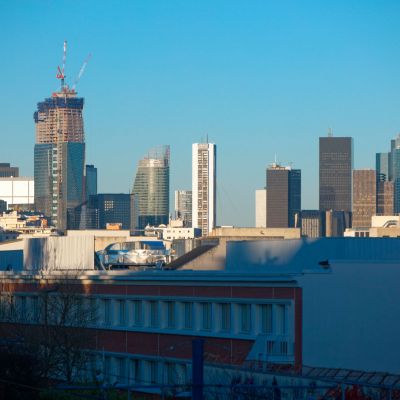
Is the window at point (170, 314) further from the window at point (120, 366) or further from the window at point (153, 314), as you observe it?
the window at point (120, 366)

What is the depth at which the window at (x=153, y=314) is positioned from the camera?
200 feet

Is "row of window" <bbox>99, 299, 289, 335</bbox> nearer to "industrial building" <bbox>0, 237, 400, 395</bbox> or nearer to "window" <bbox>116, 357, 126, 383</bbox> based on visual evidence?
"industrial building" <bbox>0, 237, 400, 395</bbox>

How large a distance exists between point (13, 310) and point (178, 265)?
12286mm

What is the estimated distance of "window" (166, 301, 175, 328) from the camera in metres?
60.0

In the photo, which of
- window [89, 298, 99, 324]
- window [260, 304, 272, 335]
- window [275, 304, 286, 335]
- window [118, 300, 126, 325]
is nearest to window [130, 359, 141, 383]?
window [118, 300, 126, 325]

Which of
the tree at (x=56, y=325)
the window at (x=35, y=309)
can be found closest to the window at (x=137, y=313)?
the tree at (x=56, y=325)

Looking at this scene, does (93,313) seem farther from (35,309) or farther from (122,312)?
(35,309)

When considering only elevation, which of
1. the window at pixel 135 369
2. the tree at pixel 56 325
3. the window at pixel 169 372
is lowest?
the window at pixel 135 369

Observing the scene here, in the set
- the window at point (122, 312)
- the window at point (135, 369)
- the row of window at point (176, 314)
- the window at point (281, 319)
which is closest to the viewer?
the window at point (281, 319)

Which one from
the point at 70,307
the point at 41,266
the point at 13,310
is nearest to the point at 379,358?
the point at 70,307

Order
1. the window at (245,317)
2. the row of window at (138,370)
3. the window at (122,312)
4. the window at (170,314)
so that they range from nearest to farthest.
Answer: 1. the window at (245,317)
2. the row of window at (138,370)
3. the window at (170,314)
4. the window at (122,312)

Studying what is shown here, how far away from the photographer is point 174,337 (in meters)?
59.0

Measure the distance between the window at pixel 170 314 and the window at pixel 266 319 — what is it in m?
6.87

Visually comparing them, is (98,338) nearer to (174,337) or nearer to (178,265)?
(174,337)
